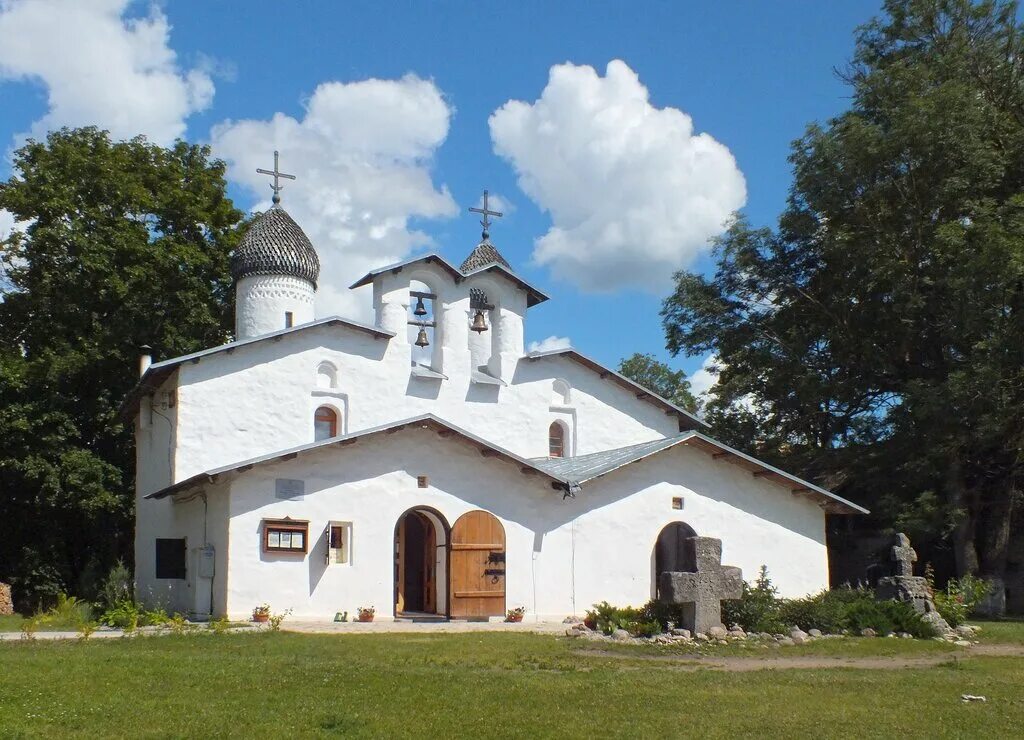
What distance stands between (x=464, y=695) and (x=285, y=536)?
31.7 feet

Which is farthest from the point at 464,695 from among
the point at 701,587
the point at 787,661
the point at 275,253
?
the point at 275,253

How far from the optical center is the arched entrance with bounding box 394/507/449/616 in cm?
2072

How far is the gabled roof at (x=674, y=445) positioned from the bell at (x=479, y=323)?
3.51 metres

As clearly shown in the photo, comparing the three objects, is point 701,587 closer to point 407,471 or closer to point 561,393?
point 407,471

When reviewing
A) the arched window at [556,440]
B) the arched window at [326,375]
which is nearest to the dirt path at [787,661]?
the arched window at [326,375]

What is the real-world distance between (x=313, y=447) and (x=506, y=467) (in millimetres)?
4235

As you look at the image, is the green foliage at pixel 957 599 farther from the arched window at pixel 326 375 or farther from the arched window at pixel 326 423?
the arched window at pixel 326 375

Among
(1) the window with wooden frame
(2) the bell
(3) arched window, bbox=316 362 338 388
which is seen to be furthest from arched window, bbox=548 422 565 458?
(1) the window with wooden frame

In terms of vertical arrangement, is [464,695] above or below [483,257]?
below

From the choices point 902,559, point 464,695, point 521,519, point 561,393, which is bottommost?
point 464,695

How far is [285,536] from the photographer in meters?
19.1

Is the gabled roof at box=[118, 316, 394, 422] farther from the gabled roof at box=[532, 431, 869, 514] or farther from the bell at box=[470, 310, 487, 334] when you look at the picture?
the gabled roof at box=[532, 431, 869, 514]

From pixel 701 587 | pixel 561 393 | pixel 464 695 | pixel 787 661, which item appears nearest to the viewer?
pixel 464 695

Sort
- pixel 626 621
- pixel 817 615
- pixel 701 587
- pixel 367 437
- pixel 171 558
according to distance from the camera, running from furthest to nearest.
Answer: pixel 171 558
pixel 367 437
pixel 817 615
pixel 626 621
pixel 701 587
